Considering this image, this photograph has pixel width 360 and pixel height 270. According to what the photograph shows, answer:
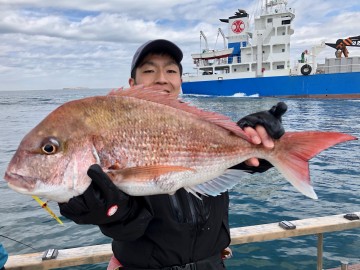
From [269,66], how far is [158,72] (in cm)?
4531

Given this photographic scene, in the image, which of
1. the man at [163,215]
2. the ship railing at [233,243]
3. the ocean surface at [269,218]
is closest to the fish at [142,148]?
the man at [163,215]

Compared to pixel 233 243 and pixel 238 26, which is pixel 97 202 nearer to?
pixel 233 243

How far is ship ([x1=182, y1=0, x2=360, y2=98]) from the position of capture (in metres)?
40.7

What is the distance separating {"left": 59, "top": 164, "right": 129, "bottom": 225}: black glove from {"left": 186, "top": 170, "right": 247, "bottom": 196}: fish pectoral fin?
1.54ft

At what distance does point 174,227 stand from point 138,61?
1432 mm

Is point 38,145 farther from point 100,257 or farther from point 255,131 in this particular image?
point 100,257

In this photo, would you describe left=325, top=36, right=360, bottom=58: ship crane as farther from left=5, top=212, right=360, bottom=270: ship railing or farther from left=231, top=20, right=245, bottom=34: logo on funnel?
left=5, top=212, right=360, bottom=270: ship railing

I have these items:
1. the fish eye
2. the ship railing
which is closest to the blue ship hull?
the ship railing

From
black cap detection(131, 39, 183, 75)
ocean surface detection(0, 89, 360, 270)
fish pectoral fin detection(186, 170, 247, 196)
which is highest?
black cap detection(131, 39, 183, 75)

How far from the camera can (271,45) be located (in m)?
45.0

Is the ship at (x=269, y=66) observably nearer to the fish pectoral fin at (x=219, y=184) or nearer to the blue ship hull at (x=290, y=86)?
the blue ship hull at (x=290, y=86)

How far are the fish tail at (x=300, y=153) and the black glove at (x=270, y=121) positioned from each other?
0.06 meters

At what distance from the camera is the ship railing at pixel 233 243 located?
10.8 feet

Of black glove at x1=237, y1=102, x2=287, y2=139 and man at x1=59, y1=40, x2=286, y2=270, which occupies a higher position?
black glove at x1=237, y1=102, x2=287, y2=139
